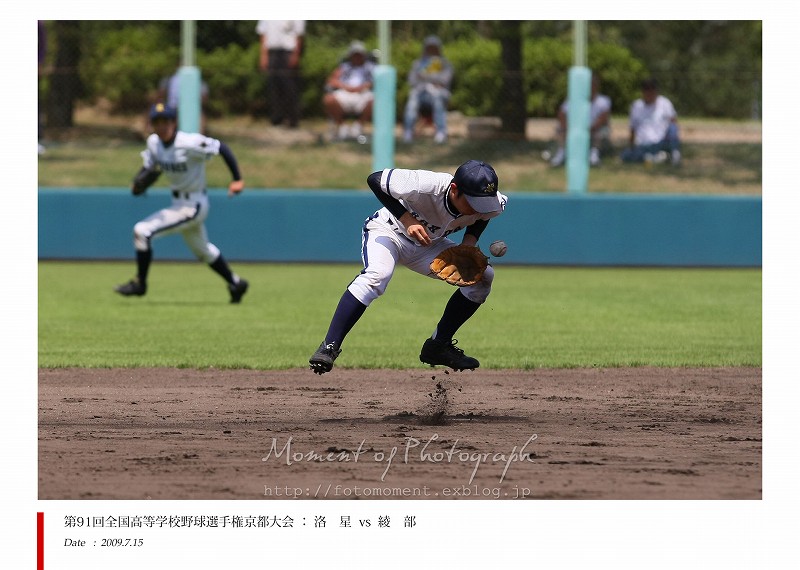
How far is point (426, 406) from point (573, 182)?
11.4m

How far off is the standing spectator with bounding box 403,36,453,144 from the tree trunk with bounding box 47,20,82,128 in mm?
5668

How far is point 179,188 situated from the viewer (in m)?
14.3

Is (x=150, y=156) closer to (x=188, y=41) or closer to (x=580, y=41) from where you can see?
(x=188, y=41)

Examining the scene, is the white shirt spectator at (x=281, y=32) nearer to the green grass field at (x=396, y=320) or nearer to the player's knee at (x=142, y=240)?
the green grass field at (x=396, y=320)

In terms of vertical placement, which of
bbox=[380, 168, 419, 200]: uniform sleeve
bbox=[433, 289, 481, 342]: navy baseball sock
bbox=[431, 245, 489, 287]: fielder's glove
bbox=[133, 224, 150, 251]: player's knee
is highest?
bbox=[380, 168, 419, 200]: uniform sleeve

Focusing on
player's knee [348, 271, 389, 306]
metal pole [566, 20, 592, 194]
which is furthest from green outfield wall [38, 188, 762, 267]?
player's knee [348, 271, 389, 306]

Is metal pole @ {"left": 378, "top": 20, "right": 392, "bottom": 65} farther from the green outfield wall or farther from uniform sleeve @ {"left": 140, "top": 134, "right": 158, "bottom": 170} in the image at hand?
uniform sleeve @ {"left": 140, "top": 134, "right": 158, "bottom": 170}

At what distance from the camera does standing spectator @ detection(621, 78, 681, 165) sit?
20188mm

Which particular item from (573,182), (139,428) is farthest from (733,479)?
(573,182)

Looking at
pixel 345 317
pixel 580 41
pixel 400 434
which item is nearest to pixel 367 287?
pixel 345 317

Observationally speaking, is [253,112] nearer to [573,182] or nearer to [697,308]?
[573,182]

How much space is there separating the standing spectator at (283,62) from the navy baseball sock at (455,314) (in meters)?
12.2

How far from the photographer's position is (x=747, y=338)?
12.3 metres

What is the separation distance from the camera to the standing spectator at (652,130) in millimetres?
20188
